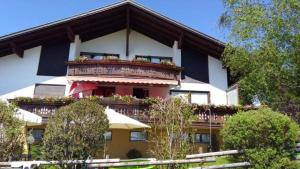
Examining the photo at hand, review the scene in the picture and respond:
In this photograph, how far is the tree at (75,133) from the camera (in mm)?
12141

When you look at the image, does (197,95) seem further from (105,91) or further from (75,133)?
(75,133)

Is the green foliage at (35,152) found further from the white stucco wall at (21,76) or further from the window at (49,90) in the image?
the white stucco wall at (21,76)

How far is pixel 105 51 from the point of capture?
1076 inches

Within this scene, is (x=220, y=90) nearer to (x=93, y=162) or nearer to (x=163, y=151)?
(x=163, y=151)

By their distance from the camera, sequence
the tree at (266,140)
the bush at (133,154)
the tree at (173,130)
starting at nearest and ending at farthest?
the tree at (266,140), the tree at (173,130), the bush at (133,154)

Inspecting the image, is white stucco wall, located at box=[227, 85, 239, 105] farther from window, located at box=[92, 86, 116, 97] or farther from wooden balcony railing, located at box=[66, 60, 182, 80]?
window, located at box=[92, 86, 116, 97]

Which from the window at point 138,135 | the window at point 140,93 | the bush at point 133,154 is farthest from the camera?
the window at point 140,93

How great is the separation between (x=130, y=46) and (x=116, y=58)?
80.2 inches

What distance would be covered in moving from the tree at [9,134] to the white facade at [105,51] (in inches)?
447

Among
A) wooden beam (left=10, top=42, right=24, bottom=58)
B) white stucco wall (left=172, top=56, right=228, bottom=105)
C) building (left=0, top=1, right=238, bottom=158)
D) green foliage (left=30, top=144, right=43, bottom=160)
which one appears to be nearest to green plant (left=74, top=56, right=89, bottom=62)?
building (left=0, top=1, right=238, bottom=158)

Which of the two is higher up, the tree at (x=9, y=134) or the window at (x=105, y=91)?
the window at (x=105, y=91)

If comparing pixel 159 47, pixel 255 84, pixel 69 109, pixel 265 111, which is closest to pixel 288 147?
pixel 265 111

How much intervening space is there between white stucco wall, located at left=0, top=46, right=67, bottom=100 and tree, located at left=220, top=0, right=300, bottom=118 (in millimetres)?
11954

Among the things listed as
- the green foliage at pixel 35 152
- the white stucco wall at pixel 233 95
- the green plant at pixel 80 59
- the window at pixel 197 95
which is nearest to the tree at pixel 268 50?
the white stucco wall at pixel 233 95
